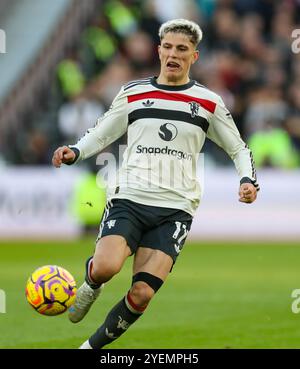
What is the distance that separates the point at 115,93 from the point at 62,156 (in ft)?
43.3

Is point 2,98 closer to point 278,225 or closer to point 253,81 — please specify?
point 253,81

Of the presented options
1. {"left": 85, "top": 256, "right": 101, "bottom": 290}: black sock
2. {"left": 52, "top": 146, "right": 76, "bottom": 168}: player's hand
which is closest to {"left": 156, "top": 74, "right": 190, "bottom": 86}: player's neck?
{"left": 52, "top": 146, "right": 76, "bottom": 168}: player's hand

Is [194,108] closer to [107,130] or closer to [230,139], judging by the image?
[230,139]

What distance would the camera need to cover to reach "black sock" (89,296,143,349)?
7.79 m

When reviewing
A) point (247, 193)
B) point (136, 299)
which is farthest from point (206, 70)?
point (136, 299)

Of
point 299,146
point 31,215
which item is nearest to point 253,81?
point 299,146

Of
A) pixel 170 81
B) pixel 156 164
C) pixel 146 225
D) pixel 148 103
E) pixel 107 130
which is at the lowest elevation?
pixel 146 225

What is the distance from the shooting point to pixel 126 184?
811 centimetres

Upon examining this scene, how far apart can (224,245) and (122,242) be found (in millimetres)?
10842

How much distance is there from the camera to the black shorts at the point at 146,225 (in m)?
7.90

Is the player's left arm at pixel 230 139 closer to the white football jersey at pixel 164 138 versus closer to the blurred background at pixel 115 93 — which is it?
the white football jersey at pixel 164 138

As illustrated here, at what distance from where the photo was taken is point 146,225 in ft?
26.2

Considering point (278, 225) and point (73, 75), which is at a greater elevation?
point (73, 75)

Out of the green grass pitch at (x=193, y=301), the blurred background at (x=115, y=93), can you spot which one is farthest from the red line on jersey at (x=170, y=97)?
the blurred background at (x=115, y=93)
